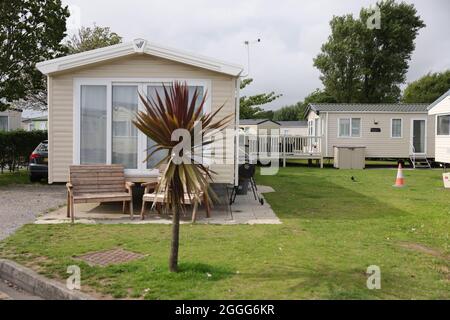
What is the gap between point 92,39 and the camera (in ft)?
72.0

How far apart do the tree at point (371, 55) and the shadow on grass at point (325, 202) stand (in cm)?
2995

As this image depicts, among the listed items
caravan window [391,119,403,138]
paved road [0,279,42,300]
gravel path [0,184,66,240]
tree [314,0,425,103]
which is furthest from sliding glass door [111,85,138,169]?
tree [314,0,425,103]

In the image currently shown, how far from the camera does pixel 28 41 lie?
12.9m

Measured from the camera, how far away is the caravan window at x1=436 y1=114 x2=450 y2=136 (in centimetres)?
1669

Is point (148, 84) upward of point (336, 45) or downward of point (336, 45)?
downward

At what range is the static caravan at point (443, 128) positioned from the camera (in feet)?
54.3

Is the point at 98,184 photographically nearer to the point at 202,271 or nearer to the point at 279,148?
the point at 202,271

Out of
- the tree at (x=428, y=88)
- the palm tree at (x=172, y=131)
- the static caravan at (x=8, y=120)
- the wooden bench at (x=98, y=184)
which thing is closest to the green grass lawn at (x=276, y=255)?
the palm tree at (x=172, y=131)

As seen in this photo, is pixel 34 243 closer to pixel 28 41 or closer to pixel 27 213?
pixel 27 213

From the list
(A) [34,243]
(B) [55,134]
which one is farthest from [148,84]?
(A) [34,243]

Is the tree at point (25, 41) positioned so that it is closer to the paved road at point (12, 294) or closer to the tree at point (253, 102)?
the paved road at point (12, 294)

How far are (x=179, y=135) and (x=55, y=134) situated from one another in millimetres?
5174

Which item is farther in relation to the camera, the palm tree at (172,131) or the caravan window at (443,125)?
the caravan window at (443,125)

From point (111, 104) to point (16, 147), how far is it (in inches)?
363
